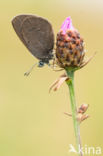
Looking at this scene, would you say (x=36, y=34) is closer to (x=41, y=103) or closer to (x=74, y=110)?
(x=74, y=110)

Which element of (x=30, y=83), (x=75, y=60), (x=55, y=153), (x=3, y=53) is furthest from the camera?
(x=3, y=53)

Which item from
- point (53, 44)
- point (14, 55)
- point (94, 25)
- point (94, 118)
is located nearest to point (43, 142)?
point (94, 118)

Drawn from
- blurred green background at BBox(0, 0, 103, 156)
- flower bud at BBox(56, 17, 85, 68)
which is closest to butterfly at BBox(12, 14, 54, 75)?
flower bud at BBox(56, 17, 85, 68)

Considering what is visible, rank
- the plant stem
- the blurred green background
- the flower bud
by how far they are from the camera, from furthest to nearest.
Result: 1. the blurred green background
2. the flower bud
3. the plant stem

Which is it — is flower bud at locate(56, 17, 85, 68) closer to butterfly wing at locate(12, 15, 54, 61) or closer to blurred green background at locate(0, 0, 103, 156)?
butterfly wing at locate(12, 15, 54, 61)

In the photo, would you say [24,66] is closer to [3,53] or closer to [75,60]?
[3,53]
